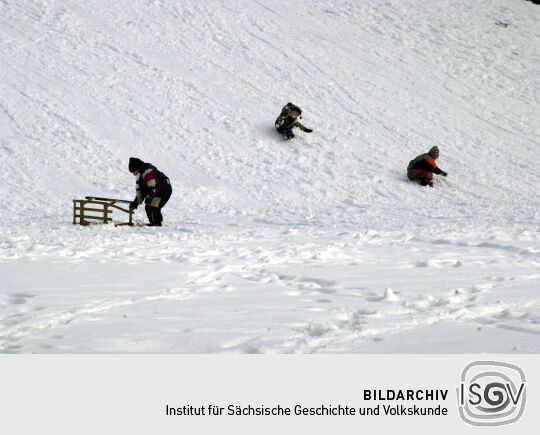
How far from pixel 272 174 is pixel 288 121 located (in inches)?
93.1

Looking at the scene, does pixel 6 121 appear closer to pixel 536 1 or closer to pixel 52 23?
pixel 52 23

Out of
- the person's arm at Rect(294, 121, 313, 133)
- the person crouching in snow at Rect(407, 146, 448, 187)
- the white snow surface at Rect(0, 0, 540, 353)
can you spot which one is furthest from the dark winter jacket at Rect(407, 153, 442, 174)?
the person's arm at Rect(294, 121, 313, 133)

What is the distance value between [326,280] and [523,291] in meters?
1.73

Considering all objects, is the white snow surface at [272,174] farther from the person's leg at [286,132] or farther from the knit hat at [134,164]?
the knit hat at [134,164]

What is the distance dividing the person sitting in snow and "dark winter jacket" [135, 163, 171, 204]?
746cm

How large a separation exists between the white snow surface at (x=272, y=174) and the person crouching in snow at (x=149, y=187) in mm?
612

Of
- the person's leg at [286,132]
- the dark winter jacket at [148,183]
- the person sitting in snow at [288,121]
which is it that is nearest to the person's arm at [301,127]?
the person sitting in snow at [288,121]

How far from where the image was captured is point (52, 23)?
69.4 ft

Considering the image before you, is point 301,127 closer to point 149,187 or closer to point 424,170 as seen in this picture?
point 424,170

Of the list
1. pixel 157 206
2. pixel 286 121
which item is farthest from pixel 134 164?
pixel 286 121

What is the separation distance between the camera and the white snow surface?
178 inches

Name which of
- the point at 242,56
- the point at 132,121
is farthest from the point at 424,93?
the point at 132,121
